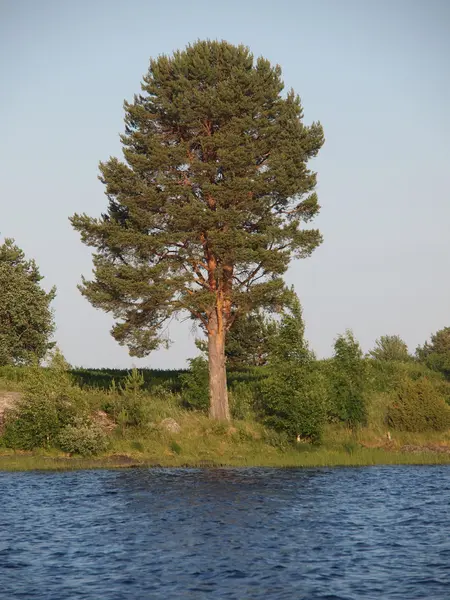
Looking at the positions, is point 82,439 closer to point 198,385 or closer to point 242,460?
point 242,460

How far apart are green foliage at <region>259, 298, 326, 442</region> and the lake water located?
6.05 metres

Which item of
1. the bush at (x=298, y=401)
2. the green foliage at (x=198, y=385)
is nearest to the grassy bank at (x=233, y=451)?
the bush at (x=298, y=401)

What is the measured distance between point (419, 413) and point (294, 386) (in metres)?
8.36

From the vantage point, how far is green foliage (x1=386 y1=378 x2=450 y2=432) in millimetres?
45719

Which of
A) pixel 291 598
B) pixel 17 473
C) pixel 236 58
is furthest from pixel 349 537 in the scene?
pixel 236 58

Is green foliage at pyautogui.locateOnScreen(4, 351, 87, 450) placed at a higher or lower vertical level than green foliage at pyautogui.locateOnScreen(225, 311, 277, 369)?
lower

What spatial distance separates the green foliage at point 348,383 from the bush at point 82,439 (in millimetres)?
13405

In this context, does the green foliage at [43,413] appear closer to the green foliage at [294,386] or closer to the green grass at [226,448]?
the green grass at [226,448]

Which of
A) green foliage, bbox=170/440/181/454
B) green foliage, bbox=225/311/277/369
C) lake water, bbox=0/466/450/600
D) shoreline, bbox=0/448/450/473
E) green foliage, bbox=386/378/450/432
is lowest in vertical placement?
lake water, bbox=0/466/450/600

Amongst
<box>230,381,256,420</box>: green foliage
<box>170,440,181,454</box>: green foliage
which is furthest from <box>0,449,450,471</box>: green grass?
<box>230,381,256,420</box>: green foliage

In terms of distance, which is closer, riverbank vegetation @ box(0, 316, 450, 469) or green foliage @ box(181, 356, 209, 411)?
riverbank vegetation @ box(0, 316, 450, 469)

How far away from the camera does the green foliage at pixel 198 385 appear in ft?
159

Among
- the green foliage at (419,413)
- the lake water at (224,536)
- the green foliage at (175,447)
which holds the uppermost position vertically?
the green foliage at (419,413)

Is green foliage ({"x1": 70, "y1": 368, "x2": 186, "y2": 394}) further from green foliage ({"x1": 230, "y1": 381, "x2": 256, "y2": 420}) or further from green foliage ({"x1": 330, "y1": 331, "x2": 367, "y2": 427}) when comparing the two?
green foliage ({"x1": 330, "y1": 331, "x2": 367, "y2": 427})
